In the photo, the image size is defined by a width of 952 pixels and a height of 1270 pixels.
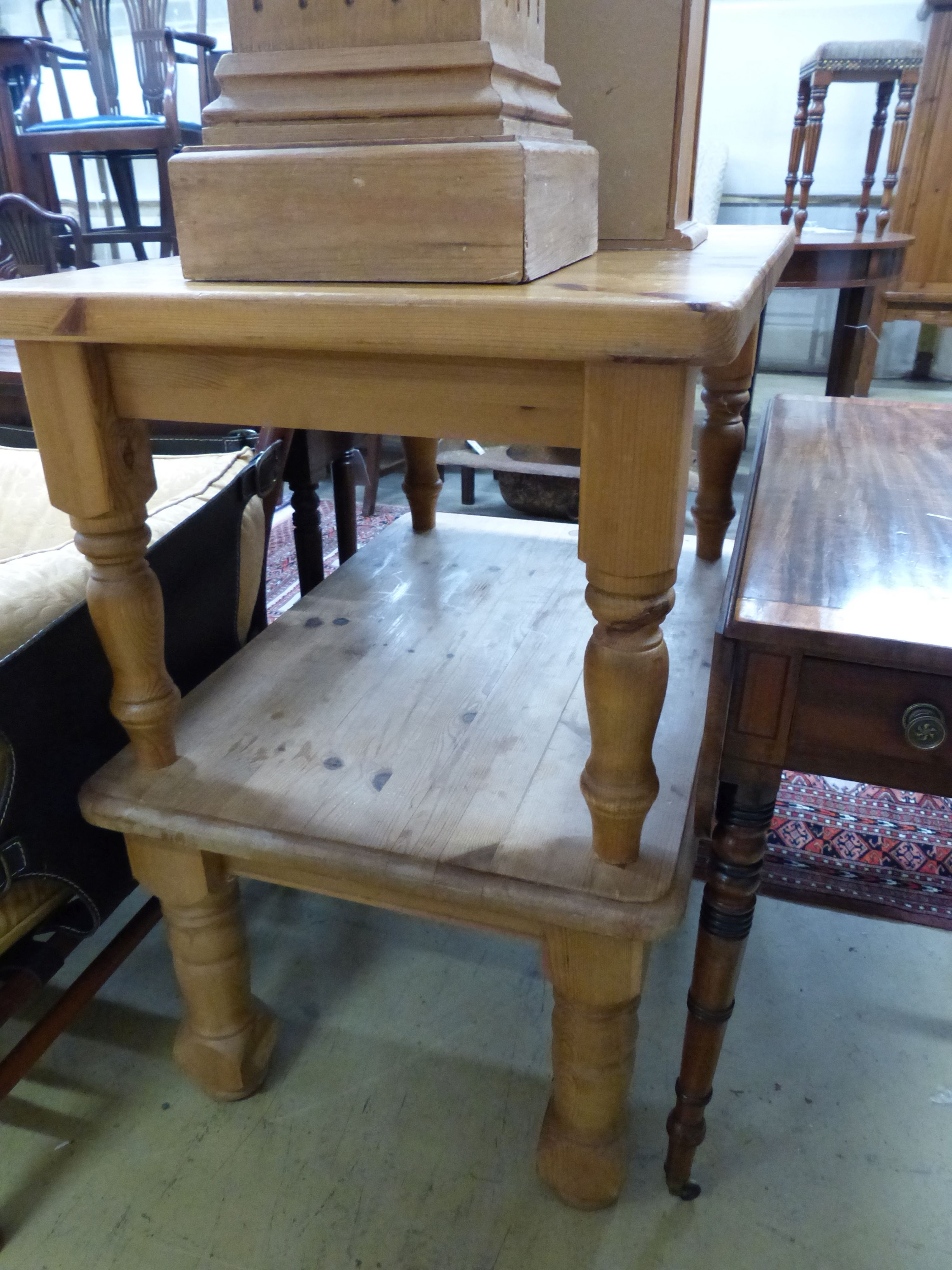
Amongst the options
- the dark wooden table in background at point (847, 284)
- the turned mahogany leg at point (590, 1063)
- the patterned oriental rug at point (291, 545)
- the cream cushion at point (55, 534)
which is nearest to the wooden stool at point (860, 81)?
the dark wooden table in background at point (847, 284)

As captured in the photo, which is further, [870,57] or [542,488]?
[542,488]

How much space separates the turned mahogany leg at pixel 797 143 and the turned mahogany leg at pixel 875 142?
8.6 inches

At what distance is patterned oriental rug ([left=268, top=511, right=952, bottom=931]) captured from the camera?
1314 millimetres

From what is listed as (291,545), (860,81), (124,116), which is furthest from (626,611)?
(124,116)

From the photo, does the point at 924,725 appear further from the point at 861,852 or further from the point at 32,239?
the point at 32,239

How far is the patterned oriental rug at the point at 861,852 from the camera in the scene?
1.31m

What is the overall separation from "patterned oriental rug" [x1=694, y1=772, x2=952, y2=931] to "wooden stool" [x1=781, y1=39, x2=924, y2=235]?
78.3 inches

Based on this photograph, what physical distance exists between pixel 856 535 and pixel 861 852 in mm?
823

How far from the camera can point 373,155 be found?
0.63 meters

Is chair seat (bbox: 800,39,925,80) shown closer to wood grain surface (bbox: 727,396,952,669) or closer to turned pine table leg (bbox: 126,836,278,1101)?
wood grain surface (bbox: 727,396,952,669)

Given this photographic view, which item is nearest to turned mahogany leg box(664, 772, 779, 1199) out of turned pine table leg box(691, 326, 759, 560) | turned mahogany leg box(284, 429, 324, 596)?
turned pine table leg box(691, 326, 759, 560)

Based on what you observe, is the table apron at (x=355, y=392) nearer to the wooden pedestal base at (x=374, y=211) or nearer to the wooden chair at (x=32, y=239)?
the wooden pedestal base at (x=374, y=211)

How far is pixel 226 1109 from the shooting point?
1.05 meters

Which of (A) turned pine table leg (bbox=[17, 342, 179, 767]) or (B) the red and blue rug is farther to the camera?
(B) the red and blue rug
